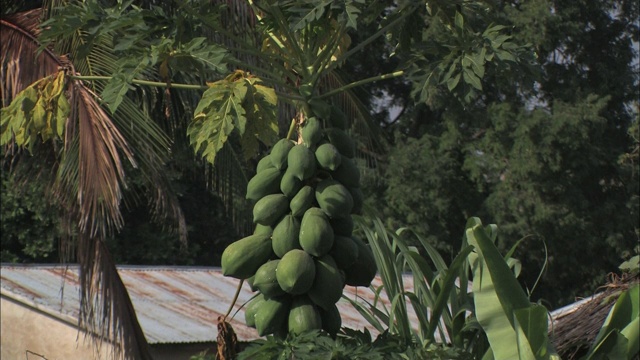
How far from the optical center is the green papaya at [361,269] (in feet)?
14.2

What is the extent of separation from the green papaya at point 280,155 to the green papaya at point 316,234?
27 centimetres

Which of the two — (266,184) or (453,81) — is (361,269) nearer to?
(266,184)

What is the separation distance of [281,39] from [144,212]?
18.5 m

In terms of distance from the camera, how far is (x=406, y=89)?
2591 cm

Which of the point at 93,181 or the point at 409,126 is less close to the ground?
the point at 409,126

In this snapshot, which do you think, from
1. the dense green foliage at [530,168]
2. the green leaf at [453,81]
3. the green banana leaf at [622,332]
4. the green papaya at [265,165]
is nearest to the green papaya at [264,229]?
the green papaya at [265,165]

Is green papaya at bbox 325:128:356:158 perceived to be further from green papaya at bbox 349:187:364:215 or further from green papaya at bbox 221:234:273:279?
green papaya at bbox 221:234:273:279

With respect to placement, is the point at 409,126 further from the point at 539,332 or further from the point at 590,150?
the point at 539,332

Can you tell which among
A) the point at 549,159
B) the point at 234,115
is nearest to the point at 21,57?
the point at 234,115

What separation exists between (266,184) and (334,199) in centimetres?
32

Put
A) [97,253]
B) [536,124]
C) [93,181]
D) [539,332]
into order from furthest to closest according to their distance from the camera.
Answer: [536,124] → [97,253] → [93,181] → [539,332]

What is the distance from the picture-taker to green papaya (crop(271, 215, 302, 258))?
417cm

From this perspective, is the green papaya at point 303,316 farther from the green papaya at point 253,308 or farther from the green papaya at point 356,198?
the green papaya at point 356,198

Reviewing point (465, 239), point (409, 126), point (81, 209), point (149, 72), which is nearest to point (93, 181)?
point (81, 209)
